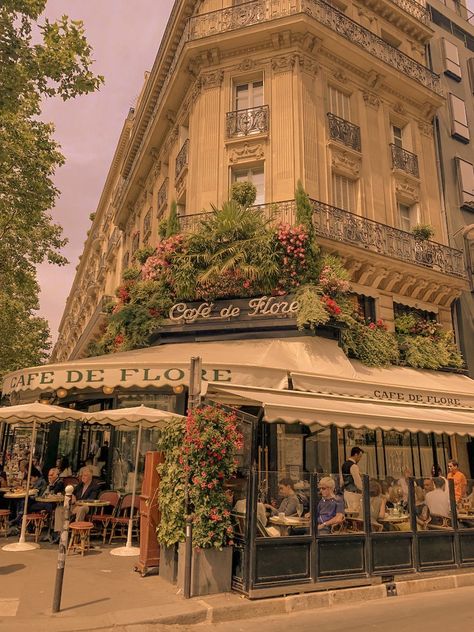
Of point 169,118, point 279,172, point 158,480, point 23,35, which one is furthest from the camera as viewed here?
point 169,118

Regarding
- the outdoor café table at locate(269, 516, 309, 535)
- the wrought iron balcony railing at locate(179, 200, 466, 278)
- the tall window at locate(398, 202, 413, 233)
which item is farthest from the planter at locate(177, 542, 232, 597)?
the tall window at locate(398, 202, 413, 233)

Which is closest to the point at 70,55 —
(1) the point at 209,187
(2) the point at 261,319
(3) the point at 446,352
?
(1) the point at 209,187

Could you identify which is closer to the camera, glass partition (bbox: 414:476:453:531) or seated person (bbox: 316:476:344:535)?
seated person (bbox: 316:476:344:535)

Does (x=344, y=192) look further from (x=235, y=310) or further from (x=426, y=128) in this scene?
(x=235, y=310)

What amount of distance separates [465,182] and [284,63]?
733cm

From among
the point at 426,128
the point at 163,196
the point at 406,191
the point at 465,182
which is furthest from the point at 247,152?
the point at 465,182

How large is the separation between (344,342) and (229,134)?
6589 millimetres

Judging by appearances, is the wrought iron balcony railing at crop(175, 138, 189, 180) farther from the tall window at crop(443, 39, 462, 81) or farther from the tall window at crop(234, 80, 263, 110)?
the tall window at crop(443, 39, 462, 81)

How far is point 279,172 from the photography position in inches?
520

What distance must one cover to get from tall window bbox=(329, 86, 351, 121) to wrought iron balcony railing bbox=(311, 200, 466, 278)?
Answer: 11.5ft

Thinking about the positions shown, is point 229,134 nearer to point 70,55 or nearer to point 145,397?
point 70,55

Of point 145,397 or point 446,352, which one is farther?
point 446,352

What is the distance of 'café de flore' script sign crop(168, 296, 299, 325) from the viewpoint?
1154 centimetres

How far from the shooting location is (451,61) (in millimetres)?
18625
